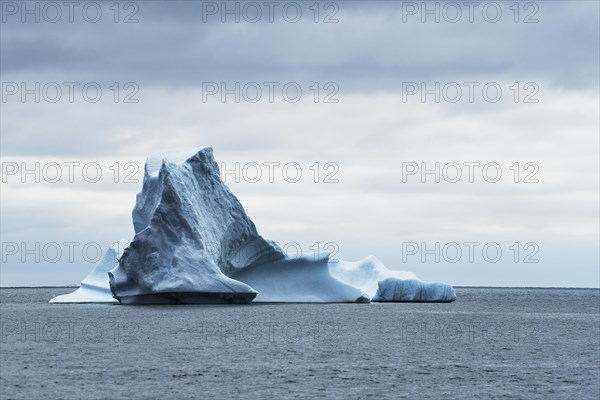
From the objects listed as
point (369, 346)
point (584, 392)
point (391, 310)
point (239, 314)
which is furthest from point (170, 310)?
point (584, 392)

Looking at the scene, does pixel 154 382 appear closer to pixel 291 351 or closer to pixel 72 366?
pixel 72 366

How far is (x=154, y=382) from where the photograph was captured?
1719 centimetres

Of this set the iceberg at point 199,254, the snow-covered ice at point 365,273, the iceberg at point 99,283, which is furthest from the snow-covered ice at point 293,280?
the snow-covered ice at point 365,273

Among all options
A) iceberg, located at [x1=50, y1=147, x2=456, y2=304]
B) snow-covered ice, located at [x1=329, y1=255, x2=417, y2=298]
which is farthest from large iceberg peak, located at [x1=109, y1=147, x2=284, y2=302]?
snow-covered ice, located at [x1=329, y1=255, x2=417, y2=298]

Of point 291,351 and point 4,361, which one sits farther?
point 291,351

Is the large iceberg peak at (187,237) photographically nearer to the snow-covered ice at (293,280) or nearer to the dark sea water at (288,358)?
the snow-covered ice at (293,280)

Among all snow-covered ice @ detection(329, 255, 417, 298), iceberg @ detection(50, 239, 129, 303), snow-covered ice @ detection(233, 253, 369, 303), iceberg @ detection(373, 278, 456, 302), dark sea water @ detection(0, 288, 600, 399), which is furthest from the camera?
snow-covered ice @ detection(329, 255, 417, 298)

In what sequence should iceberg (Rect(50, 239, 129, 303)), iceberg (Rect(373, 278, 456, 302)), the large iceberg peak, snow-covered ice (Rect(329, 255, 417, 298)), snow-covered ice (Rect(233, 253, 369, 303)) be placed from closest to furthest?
the large iceberg peak < snow-covered ice (Rect(233, 253, 369, 303)) < iceberg (Rect(50, 239, 129, 303)) < iceberg (Rect(373, 278, 456, 302)) < snow-covered ice (Rect(329, 255, 417, 298))

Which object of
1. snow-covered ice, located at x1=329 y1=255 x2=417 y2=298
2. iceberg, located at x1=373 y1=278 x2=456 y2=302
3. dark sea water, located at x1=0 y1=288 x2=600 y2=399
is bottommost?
dark sea water, located at x1=0 y1=288 x2=600 y2=399

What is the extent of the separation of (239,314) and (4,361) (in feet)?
56.6

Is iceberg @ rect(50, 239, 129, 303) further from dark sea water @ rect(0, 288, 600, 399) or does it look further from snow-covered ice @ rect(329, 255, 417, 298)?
snow-covered ice @ rect(329, 255, 417, 298)

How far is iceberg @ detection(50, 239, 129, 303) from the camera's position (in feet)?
135

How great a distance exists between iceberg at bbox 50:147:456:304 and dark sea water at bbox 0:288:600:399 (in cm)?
109

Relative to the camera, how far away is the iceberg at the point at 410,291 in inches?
1821
